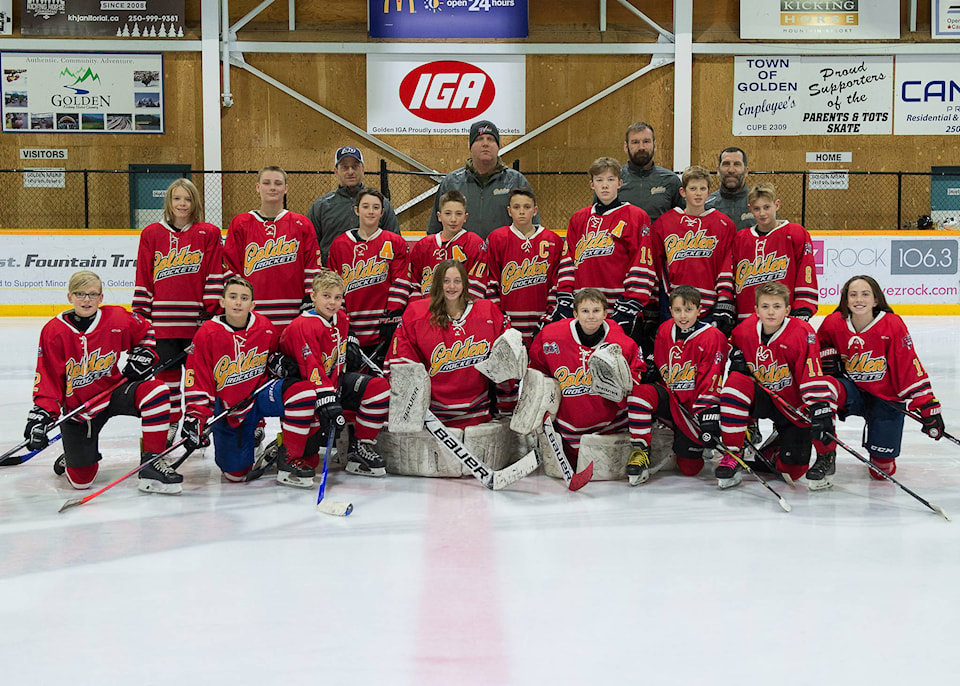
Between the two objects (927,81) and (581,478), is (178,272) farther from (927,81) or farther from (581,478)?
(927,81)

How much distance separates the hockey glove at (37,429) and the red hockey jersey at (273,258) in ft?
3.70

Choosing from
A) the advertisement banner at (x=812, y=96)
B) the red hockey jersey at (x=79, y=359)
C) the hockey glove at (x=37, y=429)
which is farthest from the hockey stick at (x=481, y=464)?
the advertisement banner at (x=812, y=96)

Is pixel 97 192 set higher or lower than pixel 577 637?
higher

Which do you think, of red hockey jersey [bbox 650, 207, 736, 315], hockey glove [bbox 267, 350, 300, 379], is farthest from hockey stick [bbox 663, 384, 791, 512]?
hockey glove [bbox 267, 350, 300, 379]

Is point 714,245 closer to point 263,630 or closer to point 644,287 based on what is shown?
point 644,287

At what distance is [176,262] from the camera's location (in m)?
4.55

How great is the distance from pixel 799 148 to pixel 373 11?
6.37 m

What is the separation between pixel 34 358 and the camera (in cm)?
745

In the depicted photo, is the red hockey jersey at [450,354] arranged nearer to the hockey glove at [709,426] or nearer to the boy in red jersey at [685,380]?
the boy in red jersey at [685,380]

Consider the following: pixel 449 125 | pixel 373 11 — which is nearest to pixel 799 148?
pixel 449 125

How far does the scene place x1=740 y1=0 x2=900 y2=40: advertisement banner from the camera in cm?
1371

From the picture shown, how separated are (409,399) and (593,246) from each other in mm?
1159

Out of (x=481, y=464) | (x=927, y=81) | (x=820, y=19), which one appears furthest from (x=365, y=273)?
(x=927, y=81)

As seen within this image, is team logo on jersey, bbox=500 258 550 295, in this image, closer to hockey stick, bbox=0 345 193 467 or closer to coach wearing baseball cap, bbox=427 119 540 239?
coach wearing baseball cap, bbox=427 119 540 239
